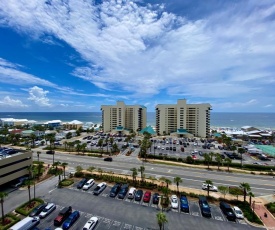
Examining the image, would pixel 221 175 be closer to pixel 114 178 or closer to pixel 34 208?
pixel 114 178

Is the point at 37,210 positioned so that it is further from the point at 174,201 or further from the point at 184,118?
the point at 184,118

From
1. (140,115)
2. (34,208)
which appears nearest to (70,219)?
(34,208)

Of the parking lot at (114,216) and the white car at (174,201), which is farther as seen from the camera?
the white car at (174,201)

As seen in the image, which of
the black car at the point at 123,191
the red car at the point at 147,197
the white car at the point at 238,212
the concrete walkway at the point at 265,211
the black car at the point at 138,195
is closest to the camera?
the concrete walkway at the point at 265,211

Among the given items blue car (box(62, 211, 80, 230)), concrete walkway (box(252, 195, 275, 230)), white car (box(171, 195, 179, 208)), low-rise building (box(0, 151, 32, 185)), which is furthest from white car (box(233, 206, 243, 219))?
low-rise building (box(0, 151, 32, 185))

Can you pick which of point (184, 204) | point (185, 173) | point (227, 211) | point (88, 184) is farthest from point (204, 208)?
point (88, 184)

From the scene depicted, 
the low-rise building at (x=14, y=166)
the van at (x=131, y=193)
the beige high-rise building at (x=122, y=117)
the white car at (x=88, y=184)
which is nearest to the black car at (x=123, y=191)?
the van at (x=131, y=193)

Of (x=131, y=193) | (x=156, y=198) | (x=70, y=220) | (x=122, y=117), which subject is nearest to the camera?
(x=70, y=220)

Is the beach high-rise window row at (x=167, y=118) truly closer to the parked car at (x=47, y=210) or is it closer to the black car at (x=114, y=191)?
the black car at (x=114, y=191)
